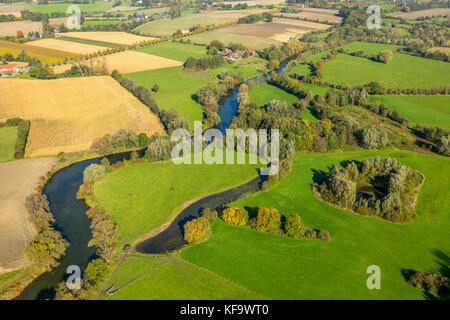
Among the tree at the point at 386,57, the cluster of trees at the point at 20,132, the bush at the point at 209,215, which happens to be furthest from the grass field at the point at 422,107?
the cluster of trees at the point at 20,132

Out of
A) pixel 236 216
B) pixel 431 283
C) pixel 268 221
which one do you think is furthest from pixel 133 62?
pixel 431 283

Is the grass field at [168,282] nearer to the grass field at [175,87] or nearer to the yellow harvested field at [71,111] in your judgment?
the yellow harvested field at [71,111]

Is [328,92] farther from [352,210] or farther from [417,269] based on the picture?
[417,269]

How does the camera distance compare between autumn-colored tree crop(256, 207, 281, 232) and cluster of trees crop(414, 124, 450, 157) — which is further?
cluster of trees crop(414, 124, 450, 157)

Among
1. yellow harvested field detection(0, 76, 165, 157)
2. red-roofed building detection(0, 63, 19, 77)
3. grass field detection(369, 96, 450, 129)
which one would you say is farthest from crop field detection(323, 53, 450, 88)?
red-roofed building detection(0, 63, 19, 77)

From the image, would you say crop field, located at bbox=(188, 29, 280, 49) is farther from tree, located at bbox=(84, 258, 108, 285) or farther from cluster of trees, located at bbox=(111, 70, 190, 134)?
tree, located at bbox=(84, 258, 108, 285)
